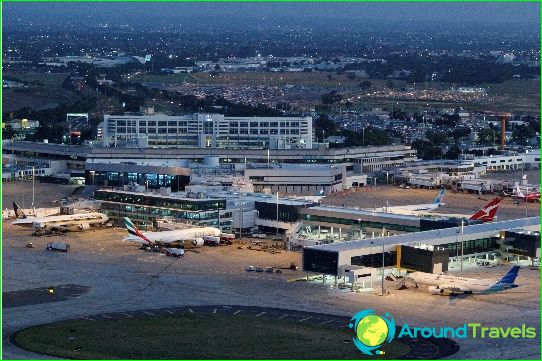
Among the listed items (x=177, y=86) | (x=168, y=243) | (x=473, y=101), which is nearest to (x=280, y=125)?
(x=168, y=243)

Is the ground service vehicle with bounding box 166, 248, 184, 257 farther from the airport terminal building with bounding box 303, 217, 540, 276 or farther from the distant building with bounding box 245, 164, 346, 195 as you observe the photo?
the distant building with bounding box 245, 164, 346, 195

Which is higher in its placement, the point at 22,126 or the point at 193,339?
the point at 22,126

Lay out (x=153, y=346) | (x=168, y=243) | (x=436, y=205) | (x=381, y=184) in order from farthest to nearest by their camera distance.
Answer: (x=381, y=184) < (x=436, y=205) < (x=168, y=243) < (x=153, y=346)

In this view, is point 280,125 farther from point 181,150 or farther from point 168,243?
point 168,243

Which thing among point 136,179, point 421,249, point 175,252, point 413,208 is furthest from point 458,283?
point 136,179

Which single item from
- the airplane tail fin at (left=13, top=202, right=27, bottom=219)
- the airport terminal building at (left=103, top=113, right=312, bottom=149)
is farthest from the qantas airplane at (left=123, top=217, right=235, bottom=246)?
the airport terminal building at (left=103, top=113, right=312, bottom=149)

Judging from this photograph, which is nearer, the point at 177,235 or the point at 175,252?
the point at 175,252

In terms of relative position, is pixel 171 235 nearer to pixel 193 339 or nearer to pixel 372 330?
pixel 193 339

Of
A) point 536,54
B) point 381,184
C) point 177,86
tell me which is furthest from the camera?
point 536,54
